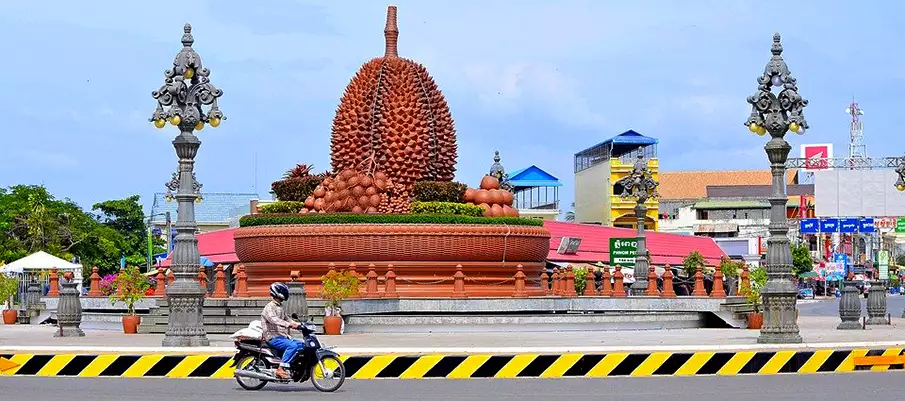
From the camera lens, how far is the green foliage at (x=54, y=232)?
69.6 m

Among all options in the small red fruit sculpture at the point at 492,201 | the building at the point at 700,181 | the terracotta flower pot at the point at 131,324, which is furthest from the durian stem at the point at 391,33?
the building at the point at 700,181

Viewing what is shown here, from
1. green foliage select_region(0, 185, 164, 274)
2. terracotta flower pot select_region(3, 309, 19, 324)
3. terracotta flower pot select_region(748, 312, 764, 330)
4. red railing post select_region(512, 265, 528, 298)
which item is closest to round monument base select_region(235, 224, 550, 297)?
red railing post select_region(512, 265, 528, 298)

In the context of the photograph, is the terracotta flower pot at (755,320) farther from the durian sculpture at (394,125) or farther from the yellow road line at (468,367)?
the yellow road line at (468,367)

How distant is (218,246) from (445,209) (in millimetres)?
28150

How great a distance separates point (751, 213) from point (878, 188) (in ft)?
151

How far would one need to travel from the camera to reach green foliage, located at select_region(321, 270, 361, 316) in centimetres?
2920

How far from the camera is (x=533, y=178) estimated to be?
91.7m

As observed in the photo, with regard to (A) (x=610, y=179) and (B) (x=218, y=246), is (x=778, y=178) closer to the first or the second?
(B) (x=218, y=246)

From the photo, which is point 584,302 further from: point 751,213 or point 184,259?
point 751,213

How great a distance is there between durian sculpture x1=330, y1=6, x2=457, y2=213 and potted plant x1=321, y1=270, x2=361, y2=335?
8702mm

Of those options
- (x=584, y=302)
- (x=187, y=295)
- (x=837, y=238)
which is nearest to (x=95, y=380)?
(x=187, y=295)

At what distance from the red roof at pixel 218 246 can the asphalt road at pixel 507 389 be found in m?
41.6

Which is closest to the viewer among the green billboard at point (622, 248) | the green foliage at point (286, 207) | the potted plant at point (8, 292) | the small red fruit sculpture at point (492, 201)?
the potted plant at point (8, 292)

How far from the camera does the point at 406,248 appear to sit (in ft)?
118
